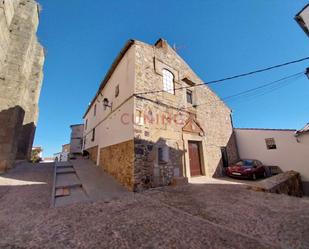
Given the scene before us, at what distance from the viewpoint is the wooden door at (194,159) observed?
27.2 feet

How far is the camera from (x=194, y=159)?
28.1 feet

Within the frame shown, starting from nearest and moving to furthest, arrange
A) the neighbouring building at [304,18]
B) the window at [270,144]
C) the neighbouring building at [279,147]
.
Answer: the neighbouring building at [304,18] → the neighbouring building at [279,147] → the window at [270,144]

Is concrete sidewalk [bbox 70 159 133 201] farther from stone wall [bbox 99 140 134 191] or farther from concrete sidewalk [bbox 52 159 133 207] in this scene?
stone wall [bbox 99 140 134 191]

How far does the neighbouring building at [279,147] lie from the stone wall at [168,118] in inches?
67.8

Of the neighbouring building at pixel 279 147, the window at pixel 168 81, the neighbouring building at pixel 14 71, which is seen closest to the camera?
the neighbouring building at pixel 14 71

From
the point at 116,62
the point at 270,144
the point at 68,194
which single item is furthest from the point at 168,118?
the point at 270,144

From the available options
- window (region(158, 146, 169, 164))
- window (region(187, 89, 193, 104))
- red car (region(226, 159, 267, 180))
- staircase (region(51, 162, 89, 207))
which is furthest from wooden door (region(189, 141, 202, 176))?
staircase (region(51, 162, 89, 207))

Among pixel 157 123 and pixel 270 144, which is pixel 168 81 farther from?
pixel 270 144

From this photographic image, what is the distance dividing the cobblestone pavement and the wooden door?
10.8ft

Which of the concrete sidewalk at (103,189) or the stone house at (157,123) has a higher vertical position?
the stone house at (157,123)

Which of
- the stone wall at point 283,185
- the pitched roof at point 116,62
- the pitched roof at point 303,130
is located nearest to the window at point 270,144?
the pitched roof at point 303,130

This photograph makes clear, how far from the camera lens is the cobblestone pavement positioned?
2.42 metres

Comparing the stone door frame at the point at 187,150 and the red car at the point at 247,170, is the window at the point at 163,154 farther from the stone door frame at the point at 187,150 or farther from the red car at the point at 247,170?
the red car at the point at 247,170

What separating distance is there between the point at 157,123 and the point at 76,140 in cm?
1796
